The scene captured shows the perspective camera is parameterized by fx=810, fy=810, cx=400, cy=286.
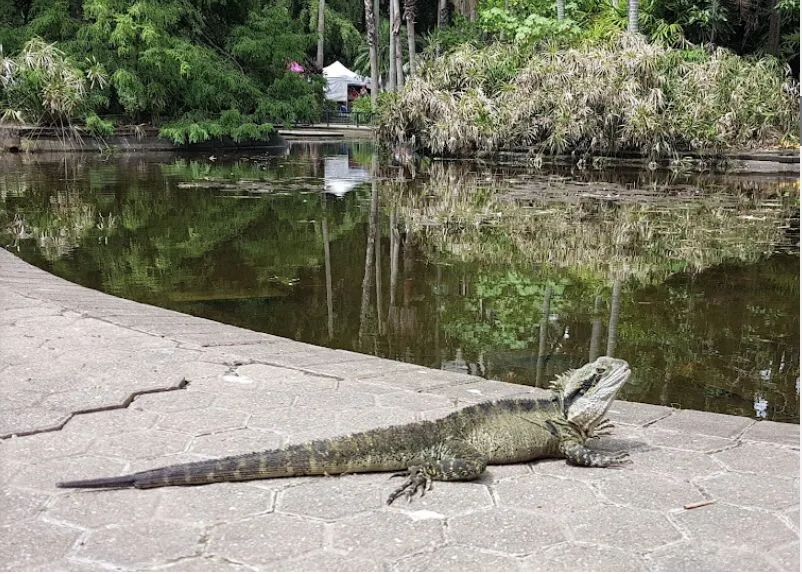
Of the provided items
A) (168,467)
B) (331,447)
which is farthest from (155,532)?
(331,447)

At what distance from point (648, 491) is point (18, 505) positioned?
245cm

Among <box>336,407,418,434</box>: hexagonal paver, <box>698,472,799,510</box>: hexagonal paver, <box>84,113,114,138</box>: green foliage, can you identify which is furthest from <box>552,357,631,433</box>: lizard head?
<box>84,113,114,138</box>: green foliage

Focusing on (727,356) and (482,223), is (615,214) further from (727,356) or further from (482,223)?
(727,356)

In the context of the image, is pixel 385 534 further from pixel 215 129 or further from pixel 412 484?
pixel 215 129

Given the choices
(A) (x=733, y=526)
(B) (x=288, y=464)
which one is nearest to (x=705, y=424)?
(A) (x=733, y=526)

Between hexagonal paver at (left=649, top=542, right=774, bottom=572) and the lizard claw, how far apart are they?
0.95 m

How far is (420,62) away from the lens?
27031mm

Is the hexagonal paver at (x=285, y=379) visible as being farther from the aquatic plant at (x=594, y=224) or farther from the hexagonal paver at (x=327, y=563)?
the aquatic plant at (x=594, y=224)

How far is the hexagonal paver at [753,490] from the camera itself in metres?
3.21

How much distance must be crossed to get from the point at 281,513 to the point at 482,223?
947 centimetres

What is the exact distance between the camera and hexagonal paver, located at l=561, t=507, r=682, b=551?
2.86 metres

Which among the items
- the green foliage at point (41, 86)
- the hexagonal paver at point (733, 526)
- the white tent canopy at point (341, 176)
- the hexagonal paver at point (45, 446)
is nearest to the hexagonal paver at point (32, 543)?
the hexagonal paver at point (45, 446)

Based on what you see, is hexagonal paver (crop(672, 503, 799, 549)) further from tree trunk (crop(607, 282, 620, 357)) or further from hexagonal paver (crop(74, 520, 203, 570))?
tree trunk (crop(607, 282, 620, 357))

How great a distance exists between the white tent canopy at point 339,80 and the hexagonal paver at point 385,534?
4609 cm
